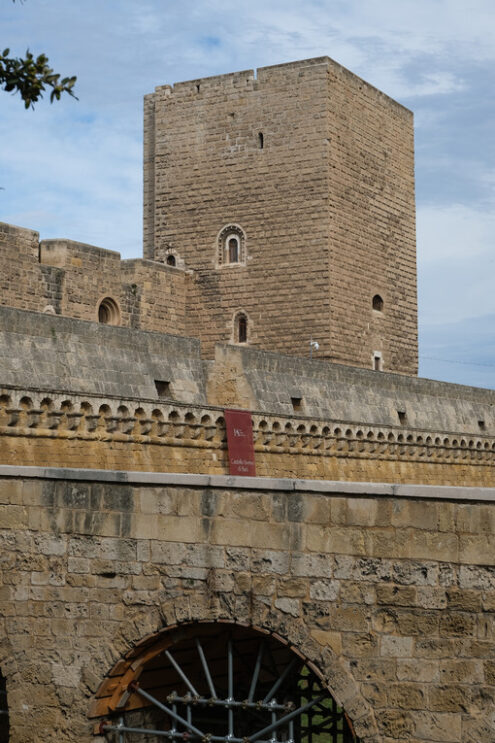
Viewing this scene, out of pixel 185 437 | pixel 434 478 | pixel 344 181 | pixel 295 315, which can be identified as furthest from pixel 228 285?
pixel 185 437

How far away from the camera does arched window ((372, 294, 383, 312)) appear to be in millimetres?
28822

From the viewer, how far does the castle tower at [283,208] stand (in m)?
26.9

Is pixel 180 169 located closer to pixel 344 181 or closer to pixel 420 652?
pixel 344 181

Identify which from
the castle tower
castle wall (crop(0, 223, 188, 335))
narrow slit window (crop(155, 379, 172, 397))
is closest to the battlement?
the castle tower

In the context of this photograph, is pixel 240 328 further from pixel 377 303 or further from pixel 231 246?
pixel 377 303

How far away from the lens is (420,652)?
6559 millimetres

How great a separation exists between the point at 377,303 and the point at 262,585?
22.4 m

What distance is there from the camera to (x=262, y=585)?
6.94m

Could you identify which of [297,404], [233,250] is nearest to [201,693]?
[297,404]

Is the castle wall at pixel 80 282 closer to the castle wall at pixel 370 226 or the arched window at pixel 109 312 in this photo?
the arched window at pixel 109 312

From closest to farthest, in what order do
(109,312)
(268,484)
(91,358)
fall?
(268,484)
(91,358)
(109,312)

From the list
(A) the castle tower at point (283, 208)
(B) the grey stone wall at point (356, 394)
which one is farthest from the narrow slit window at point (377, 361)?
(B) the grey stone wall at point (356, 394)

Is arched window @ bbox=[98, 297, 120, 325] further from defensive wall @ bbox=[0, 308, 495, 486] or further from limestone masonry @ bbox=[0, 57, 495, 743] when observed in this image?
defensive wall @ bbox=[0, 308, 495, 486]

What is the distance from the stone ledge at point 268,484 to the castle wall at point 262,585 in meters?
0.01
